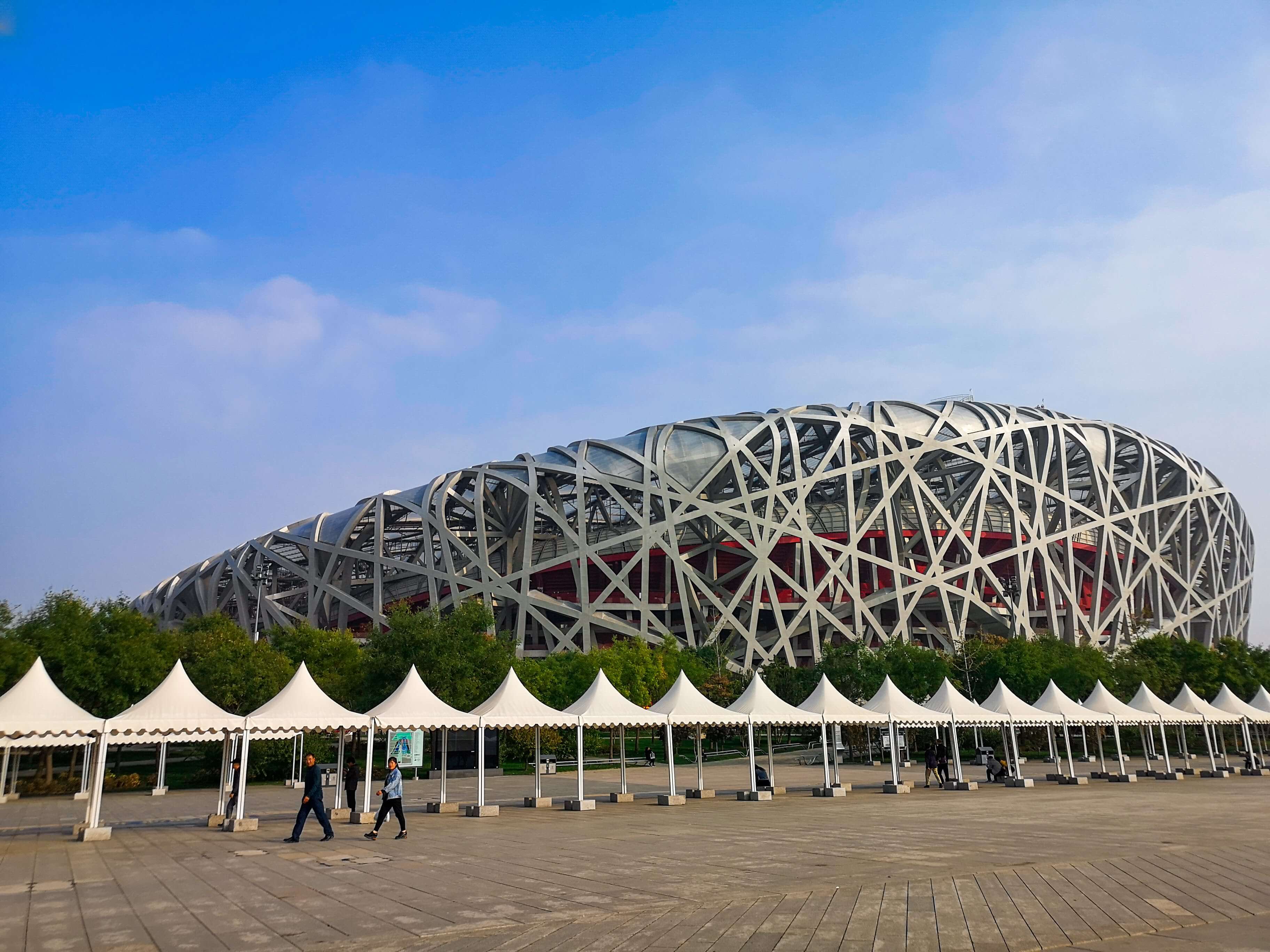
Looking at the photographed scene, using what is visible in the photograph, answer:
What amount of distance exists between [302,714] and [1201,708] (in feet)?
107

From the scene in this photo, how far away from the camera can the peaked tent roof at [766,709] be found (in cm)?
2547

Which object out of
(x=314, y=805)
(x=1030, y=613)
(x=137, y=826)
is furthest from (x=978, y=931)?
(x=1030, y=613)

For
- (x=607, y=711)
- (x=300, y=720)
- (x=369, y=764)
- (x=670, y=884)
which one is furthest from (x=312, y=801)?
(x=607, y=711)

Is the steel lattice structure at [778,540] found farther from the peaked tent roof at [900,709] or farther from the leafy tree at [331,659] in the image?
the peaked tent roof at [900,709]

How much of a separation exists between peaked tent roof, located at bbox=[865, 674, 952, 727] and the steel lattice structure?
28345mm

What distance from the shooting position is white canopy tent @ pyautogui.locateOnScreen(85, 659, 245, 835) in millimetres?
17188

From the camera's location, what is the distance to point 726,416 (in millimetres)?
62938

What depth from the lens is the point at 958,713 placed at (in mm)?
28469

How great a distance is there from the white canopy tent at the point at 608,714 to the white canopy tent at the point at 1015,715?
11.1 metres

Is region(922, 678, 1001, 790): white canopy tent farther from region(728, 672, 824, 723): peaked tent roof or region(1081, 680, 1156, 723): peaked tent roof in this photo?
region(1081, 680, 1156, 723): peaked tent roof

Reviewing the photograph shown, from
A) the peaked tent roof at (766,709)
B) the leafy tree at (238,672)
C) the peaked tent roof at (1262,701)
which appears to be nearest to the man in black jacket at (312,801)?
the peaked tent roof at (766,709)

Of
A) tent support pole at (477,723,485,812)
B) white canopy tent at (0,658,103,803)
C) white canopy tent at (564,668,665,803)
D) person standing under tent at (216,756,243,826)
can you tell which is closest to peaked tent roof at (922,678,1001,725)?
white canopy tent at (564,668,665,803)

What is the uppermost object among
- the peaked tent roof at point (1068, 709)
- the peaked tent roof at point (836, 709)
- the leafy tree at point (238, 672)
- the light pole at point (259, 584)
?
the light pole at point (259, 584)

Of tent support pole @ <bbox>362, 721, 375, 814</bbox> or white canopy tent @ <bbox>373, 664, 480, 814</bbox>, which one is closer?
tent support pole @ <bbox>362, 721, 375, 814</bbox>
